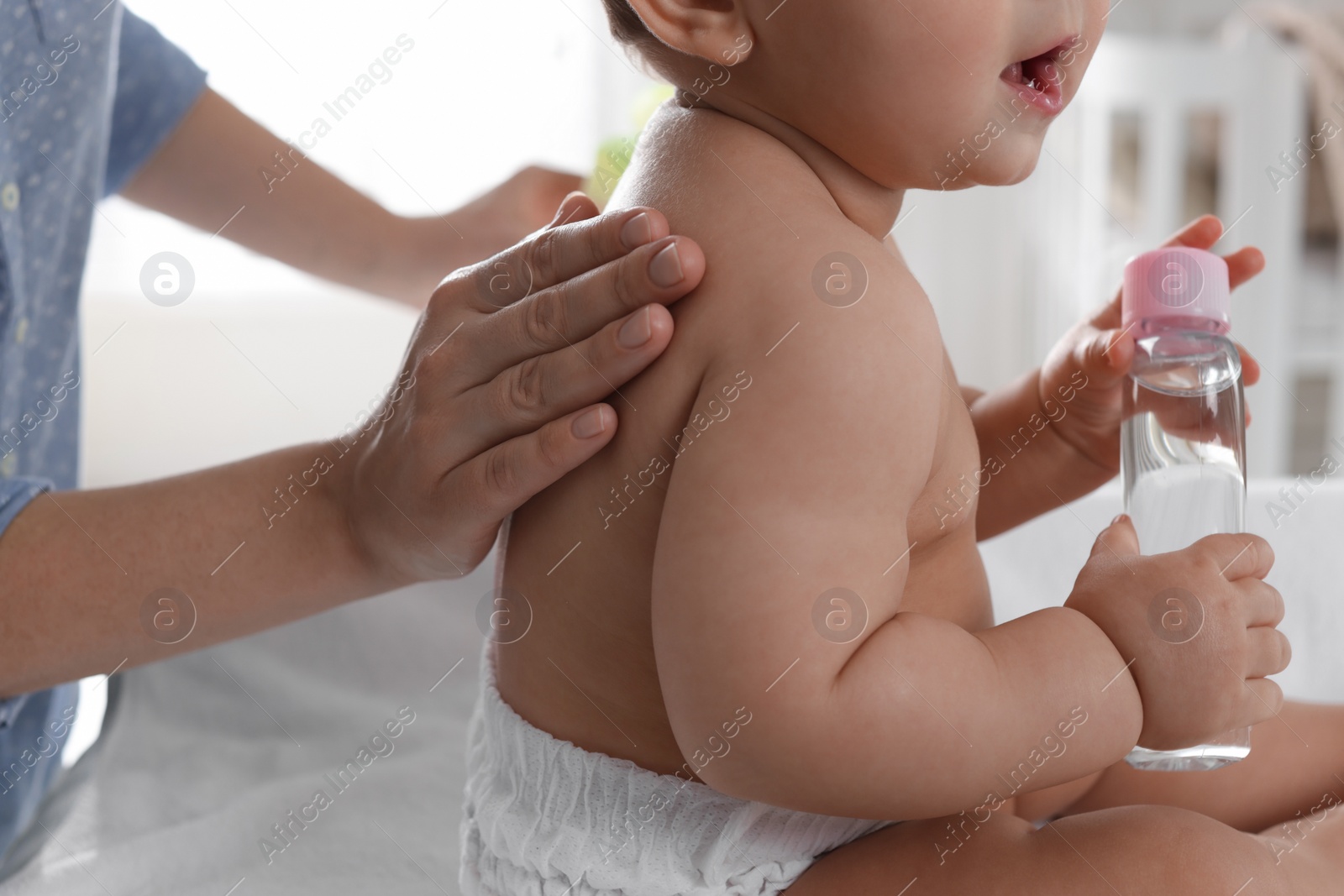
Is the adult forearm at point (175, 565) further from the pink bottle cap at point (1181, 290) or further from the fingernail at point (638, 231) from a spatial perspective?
the pink bottle cap at point (1181, 290)

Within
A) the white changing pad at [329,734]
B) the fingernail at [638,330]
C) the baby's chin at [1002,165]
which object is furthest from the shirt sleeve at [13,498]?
the baby's chin at [1002,165]

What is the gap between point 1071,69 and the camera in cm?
57

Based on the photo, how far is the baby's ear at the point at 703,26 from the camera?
0.52 metres

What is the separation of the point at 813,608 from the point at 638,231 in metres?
0.20

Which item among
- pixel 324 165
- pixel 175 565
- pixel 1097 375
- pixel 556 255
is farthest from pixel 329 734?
pixel 324 165

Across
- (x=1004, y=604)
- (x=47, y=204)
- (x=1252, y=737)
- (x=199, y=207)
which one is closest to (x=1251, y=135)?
(x=1004, y=604)

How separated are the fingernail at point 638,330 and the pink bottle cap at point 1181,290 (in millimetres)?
341

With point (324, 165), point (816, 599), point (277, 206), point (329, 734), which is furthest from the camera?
point (324, 165)

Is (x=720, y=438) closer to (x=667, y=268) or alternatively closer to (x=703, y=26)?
(x=667, y=268)

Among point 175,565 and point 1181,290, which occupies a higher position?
point 175,565

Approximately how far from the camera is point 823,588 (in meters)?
0.45

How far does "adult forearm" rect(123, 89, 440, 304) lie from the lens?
1058mm

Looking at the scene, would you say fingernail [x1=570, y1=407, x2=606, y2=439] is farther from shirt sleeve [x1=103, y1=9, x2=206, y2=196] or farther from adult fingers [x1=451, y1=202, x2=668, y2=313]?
shirt sleeve [x1=103, y1=9, x2=206, y2=196]

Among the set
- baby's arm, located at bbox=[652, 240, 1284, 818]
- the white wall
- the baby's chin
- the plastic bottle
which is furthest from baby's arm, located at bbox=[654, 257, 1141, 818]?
the white wall
